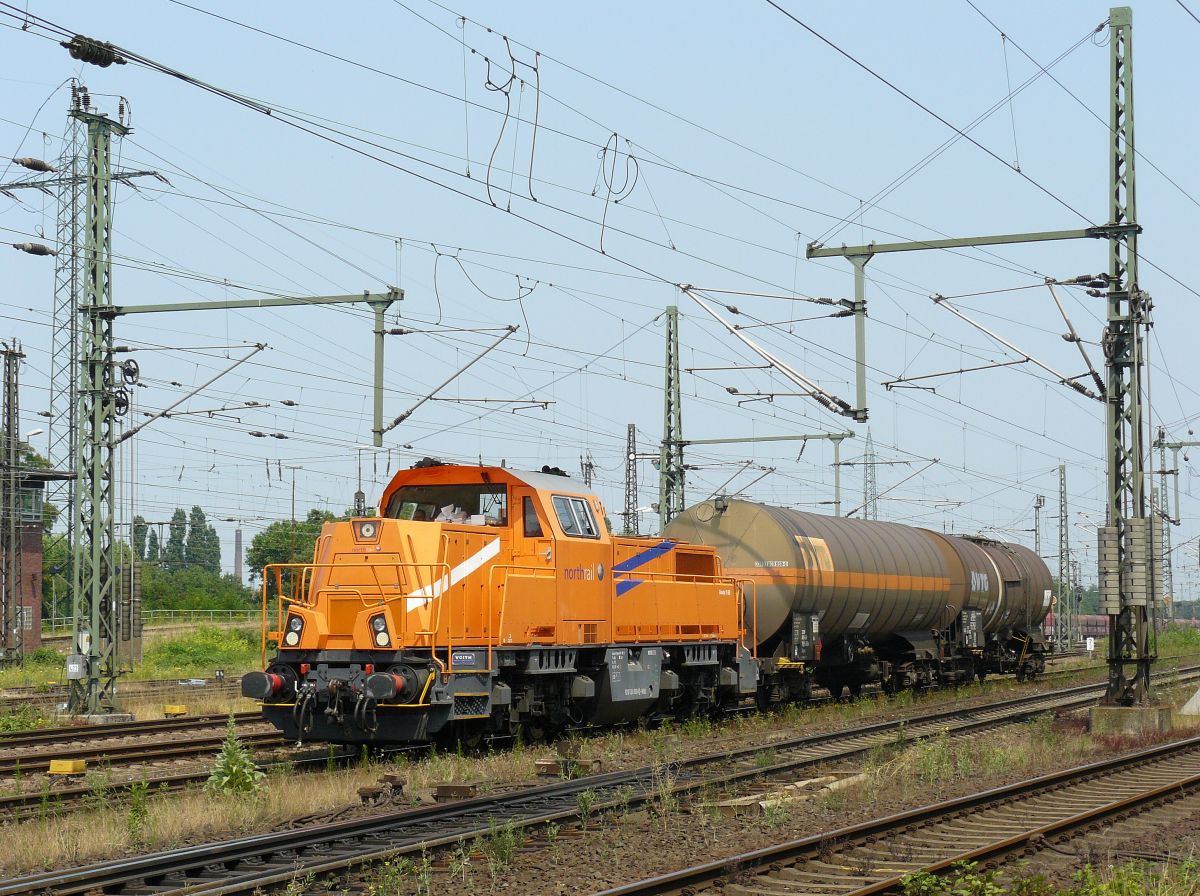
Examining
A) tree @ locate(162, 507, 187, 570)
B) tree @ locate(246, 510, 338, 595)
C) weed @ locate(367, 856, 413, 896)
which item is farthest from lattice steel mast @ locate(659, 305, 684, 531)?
tree @ locate(162, 507, 187, 570)

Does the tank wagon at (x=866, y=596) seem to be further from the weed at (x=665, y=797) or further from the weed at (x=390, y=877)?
the weed at (x=390, y=877)

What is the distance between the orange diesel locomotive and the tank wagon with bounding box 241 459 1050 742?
2cm

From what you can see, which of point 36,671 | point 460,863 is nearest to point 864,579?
point 460,863

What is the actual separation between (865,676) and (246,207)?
1523 cm

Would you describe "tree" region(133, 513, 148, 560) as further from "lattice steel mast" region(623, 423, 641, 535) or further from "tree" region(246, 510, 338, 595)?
"lattice steel mast" region(623, 423, 641, 535)

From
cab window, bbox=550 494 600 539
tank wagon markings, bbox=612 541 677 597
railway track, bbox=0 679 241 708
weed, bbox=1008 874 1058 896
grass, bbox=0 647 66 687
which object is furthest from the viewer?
grass, bbox=0 647 66 687

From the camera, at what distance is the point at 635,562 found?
1983 cm

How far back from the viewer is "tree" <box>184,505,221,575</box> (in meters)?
139

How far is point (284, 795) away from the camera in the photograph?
1340 centimetres

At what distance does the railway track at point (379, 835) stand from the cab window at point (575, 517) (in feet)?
11.8

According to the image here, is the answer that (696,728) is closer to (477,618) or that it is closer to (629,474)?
(477,618)

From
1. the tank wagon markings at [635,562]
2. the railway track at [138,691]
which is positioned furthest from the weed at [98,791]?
the railway track at [138,691]

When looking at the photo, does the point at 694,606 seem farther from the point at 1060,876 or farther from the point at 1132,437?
the point at 1060,876

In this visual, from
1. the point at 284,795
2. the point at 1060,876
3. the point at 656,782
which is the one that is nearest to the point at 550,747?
the point at 656,782
